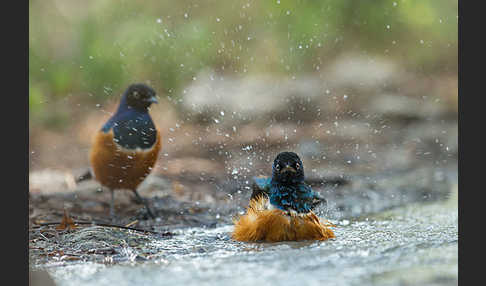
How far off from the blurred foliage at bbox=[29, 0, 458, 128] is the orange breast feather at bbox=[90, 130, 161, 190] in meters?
3.76

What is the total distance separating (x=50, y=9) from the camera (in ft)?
37.8

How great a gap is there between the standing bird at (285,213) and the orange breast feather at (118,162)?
1.84 meters

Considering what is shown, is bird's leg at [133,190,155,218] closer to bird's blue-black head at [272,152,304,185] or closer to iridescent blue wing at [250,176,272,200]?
iridescent blue wing at [250,176,272,200]

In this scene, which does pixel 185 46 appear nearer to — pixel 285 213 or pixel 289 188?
pixel 289 188

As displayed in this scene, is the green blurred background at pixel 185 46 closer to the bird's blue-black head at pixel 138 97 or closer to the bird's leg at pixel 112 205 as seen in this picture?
the bird's leg at pixel 112 205

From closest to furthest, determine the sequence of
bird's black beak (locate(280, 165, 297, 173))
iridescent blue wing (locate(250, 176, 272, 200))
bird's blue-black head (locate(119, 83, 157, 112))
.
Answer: bird's black beak (locate(280, 165, 297, 173)), iridescent blue wing (locate(250, 176, 272, 200)), bird's blue-black head (locate(119, 83, 157, 112))

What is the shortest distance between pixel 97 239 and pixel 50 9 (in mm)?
7918

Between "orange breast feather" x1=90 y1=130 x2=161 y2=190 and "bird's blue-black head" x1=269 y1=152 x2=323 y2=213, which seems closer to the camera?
Answer: "bird's blue-black head" x1=269 y1=152 x2=323 y2=213

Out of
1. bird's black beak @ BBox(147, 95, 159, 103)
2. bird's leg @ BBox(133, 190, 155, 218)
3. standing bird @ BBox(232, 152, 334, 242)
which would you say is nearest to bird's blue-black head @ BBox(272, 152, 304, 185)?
standing bird @ BBox(232, 152, 334, 242)

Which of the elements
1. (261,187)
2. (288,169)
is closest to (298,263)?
(288,169)

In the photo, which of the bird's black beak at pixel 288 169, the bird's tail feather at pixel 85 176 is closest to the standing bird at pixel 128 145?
the bird's tail feather at pixel 85 176

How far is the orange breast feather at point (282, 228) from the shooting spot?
4.64 m

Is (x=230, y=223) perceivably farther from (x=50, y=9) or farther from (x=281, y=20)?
(x=50, y=9)

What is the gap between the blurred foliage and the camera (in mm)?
10617
